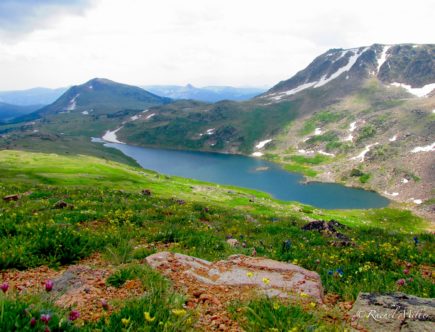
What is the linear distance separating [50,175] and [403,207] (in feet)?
371

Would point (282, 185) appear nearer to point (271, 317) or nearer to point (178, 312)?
point (271, 317)

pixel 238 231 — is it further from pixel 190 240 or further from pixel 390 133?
pixel 390 133

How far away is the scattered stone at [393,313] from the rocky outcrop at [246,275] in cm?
105

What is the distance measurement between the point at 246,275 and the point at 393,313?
3268mm

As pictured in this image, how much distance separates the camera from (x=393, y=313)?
607 centimetres

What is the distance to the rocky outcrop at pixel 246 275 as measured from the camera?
295 inches

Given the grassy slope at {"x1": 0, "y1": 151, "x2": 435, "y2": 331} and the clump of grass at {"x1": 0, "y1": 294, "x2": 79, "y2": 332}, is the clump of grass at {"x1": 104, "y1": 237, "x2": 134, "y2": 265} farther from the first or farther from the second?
the clump of grass at {"x1": 0, "y1": 294, "x2": 79, "y2": 332}

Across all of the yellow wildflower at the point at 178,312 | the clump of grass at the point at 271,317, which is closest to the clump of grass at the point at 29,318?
the yellow wildflower at the point at 178,312

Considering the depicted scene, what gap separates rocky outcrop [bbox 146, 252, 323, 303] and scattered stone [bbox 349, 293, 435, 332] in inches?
41.2

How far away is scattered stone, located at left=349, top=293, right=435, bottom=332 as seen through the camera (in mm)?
5746

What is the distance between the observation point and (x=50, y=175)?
6781 cm

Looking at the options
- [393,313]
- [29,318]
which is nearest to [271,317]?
[393,313]

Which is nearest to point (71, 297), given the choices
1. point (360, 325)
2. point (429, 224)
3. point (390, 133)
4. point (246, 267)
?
point (246, 267)

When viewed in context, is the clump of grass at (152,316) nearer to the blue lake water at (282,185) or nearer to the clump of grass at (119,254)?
the clump of grass at (119,254)
